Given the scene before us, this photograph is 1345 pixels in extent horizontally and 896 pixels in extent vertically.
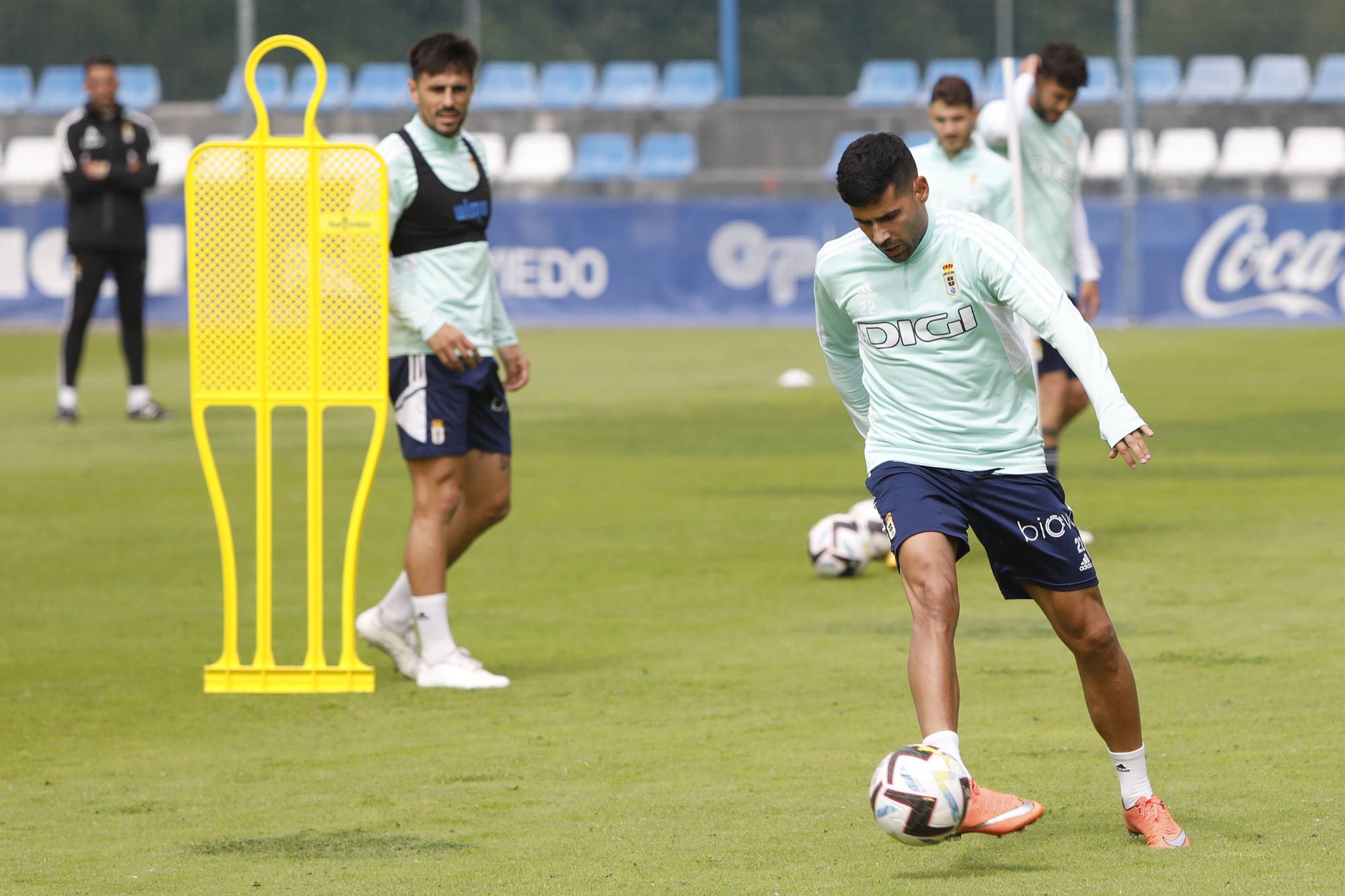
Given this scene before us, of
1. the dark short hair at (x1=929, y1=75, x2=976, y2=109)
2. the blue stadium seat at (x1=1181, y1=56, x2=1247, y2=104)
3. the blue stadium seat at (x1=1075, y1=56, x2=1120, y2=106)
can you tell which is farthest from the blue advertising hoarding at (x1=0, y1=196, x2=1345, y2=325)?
the dark short hair at (x1=929, y1=75, x2=976, y2=109)

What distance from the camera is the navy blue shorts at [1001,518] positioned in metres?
4.86

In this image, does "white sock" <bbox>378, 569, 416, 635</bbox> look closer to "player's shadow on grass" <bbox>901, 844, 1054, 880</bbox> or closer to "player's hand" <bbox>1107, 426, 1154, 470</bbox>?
"player's shadow on grass" <bbox>901, 844, 1054, 880</bbox>

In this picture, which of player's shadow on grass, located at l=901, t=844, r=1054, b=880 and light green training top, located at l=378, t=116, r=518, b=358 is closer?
player's shadow on grass, located at l=901, t=844, r=1054, b=880

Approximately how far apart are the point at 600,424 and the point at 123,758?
994 centimetres

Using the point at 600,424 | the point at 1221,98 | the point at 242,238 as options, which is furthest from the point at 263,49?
the point at 1221,98

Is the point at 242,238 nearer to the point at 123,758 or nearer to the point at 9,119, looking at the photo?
the point at 123,758

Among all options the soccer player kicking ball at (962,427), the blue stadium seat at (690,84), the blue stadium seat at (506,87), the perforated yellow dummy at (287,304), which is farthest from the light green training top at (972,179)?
the blue stadium seat at (690,84)

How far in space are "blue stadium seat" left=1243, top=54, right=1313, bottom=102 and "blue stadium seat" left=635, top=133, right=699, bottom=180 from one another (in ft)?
28.1

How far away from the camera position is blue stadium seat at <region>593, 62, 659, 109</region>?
35.1 m

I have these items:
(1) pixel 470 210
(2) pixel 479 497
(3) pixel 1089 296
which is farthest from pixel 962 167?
(2) pixel 479 497

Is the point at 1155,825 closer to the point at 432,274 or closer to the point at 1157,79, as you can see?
the point at 432,274

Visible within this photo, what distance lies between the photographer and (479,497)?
7.38 m

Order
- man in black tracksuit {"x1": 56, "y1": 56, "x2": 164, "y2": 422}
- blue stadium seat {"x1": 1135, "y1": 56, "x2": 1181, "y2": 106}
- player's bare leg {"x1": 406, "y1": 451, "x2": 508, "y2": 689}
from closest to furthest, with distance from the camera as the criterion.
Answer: player's bare leg {"x1": 406, "y1": 451, "x2": 508, "y2": 689}
man in black tracksuit {"x1": 56, "y1": 56, "x2": 164, "y2": 422}
blue stadium seat {"x1": 1135, "y1": 56, "x2": 1181, "y2": 106}

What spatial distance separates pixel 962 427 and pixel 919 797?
1009 mm
